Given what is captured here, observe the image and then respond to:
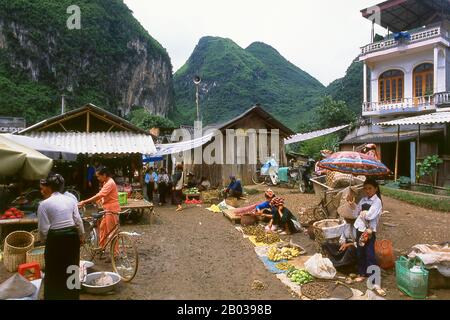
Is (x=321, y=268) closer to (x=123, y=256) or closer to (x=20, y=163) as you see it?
(x=123, y=256)

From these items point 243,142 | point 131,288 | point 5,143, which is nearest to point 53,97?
point 243,142

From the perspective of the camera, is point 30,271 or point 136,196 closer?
point 30,271

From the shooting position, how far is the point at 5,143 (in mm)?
6895

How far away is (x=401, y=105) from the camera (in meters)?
21.7

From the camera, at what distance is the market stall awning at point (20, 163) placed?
6.41 meters

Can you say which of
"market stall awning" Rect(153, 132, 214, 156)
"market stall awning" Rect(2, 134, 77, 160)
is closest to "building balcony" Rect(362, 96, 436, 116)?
"market stall awning" Rect(153, 132, 214, 156)

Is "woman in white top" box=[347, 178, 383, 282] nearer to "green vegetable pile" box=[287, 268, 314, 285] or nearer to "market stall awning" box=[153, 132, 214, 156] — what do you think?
"green vegetable pile" box=[287, 268, 314, 285]

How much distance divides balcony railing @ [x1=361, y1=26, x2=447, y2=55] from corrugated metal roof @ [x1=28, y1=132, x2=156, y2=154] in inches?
710

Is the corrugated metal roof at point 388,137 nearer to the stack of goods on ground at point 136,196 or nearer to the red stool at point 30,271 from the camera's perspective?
the stack of goods on ground at point 136,196

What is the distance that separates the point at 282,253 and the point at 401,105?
62.6ft

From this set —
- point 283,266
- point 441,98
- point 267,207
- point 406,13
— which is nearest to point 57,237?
point 283,266

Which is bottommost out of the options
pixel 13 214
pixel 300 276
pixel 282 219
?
pixel 300 276
